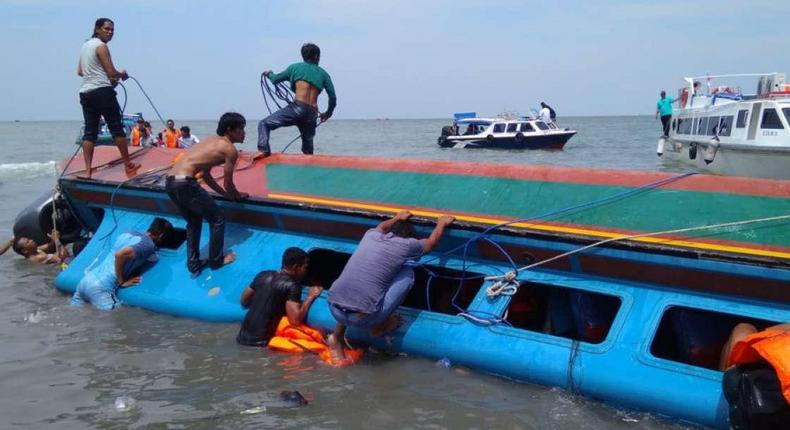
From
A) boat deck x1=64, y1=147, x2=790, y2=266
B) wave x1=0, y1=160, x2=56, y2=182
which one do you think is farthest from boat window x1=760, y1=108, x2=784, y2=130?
wave x1=0, y1=160, x2=56, y2=182

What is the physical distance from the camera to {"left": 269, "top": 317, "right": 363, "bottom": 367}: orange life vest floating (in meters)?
5.66

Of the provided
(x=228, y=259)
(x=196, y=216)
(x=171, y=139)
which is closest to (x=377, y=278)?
(x=228, y=259)

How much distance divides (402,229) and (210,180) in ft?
6.97

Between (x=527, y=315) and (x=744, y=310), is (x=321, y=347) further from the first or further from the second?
(x=744, y=310)

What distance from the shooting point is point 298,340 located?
226 inches

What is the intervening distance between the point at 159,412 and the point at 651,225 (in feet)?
11.4

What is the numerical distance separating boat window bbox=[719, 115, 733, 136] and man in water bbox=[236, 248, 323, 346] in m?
14.1

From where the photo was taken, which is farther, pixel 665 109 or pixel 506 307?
pixel 665 109

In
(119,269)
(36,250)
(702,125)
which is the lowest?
(36,250)

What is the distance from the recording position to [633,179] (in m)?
5.50

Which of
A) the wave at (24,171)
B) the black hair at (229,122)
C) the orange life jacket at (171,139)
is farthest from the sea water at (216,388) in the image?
the wave at (24,171)

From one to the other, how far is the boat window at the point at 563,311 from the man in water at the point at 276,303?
5.45ft

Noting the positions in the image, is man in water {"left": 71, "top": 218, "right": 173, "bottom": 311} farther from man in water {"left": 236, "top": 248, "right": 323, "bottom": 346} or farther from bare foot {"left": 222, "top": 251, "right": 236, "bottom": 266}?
man in water {"left": 236, "top": 248, "right": 323, "bottom": 346}

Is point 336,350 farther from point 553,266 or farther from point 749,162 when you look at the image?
point 749,162
